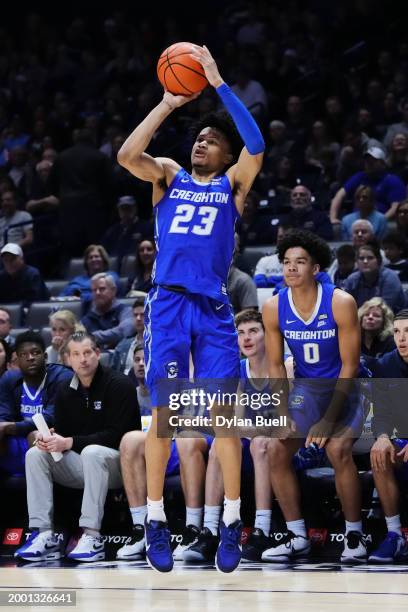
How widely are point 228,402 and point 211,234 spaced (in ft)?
2.91

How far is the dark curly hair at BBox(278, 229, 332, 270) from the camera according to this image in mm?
6984

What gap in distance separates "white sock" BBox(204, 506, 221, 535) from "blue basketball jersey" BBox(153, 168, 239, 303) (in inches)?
63.6

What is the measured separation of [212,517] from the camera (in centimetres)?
704

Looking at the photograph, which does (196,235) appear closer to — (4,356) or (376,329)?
(376,329)

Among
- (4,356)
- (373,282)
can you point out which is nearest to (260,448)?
(4,356)

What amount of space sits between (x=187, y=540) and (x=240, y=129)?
256cm

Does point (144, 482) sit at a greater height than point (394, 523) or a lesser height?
greater

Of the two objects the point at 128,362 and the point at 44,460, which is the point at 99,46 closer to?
the point at 128,362

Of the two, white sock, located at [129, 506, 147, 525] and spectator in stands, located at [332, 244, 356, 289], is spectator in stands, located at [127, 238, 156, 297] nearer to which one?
spectator in stands, located at [332, 244, 356, 289]

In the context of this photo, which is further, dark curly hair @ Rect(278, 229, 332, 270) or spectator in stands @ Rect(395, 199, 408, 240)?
spectator in stands @ Rect(395, 199, 408, 240)

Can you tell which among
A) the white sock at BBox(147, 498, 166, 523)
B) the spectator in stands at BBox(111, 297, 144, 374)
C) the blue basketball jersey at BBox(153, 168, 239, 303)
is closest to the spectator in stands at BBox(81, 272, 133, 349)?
the spectator in stands at BBox(111, 297, 144, 374)

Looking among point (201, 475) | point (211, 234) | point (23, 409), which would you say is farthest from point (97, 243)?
point (211, 234)

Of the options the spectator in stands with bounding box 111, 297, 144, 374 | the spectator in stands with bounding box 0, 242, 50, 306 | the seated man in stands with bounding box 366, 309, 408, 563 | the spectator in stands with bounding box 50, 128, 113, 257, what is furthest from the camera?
the spectator in stands with bounding box 50, 128, 113, 257

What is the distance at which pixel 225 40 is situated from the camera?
17.1 meters
